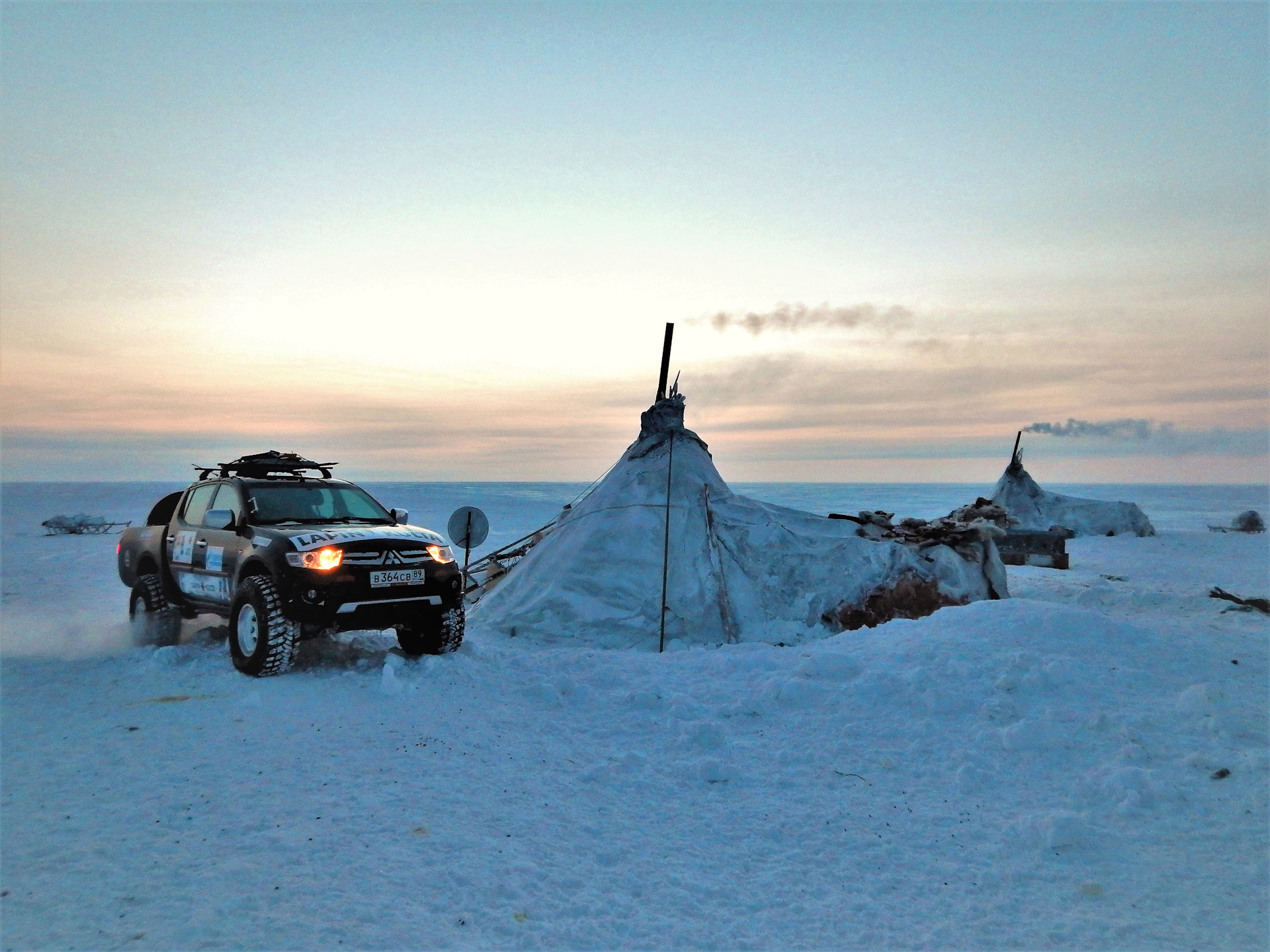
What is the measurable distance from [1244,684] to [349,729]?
28.4 ft

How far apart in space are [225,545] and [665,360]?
308 inches

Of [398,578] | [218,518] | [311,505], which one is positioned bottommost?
[398,578]

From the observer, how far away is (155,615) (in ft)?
31.8

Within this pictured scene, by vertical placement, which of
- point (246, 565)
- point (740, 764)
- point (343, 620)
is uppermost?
point (246, 565)

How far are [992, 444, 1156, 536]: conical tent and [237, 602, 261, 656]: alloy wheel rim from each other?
2867cm

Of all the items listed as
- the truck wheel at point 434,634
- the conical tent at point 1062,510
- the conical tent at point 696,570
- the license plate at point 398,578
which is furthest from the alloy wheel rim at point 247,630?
the conical tent at point 1062,510

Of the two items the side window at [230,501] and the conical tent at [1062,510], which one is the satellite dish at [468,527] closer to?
the side window at [230,501]

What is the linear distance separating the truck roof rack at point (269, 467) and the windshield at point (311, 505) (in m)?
0.32

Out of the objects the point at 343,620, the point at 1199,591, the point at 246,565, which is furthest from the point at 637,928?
the point at 1199,591

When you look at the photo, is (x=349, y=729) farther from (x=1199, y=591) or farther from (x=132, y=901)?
(x=1199, y=591)

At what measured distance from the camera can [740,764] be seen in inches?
247

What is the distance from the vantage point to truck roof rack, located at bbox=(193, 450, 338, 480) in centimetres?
952

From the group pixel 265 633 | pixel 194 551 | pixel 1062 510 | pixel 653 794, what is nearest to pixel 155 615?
pixel 194 551

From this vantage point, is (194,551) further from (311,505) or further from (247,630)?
(247,630)
